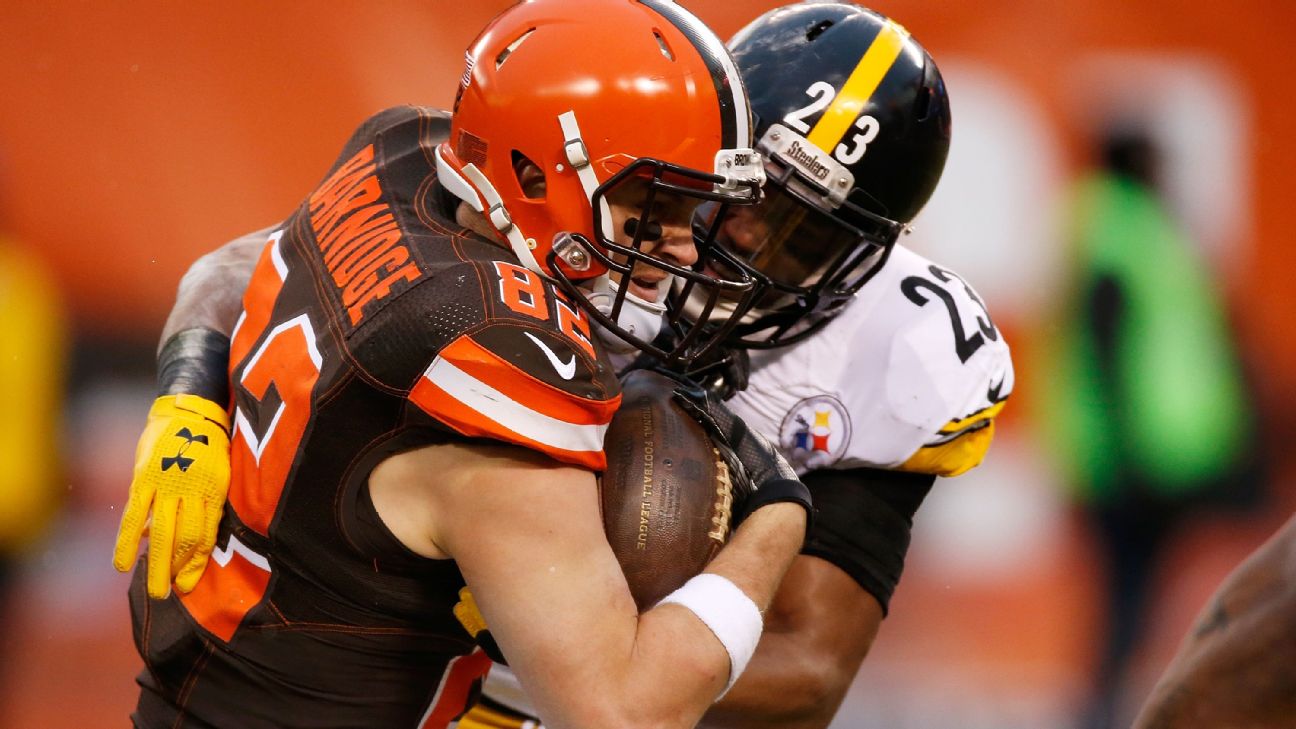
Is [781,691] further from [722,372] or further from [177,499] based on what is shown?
[177,499]

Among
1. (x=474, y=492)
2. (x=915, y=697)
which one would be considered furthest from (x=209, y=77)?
(x=915, y=697)

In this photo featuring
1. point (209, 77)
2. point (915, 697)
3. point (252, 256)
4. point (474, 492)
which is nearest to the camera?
point (474, 492)

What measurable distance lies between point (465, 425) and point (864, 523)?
125cm

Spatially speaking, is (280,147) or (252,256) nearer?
(252,256)

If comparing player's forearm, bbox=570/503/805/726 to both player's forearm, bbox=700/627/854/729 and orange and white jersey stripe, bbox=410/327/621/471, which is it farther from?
player's forearm, bbox=700/627/854/729

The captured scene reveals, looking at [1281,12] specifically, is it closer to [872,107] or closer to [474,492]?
[872,107]

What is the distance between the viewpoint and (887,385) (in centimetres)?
276

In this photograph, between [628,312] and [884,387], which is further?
[884,387]

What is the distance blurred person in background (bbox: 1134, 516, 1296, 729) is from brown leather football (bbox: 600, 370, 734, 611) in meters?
0.67

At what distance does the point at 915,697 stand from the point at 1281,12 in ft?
8.19

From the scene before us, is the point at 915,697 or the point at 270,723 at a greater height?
the point at 270,723

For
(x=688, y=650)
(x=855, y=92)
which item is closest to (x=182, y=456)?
(x=688, y=650)

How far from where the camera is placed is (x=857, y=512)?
281cm

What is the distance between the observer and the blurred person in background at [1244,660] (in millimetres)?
1813
